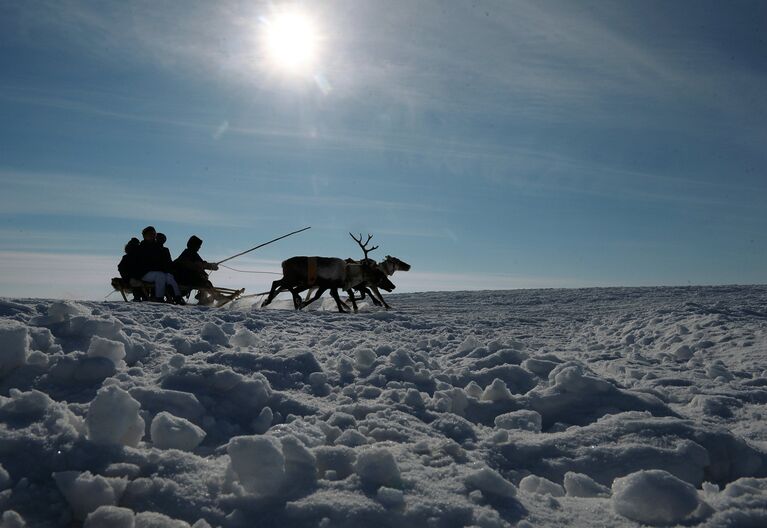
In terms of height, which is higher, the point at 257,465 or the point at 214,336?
the point at 214,336

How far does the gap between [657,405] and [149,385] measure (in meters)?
3.24

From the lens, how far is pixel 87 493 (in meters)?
2.07

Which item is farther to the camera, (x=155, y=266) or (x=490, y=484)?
(x=155, y=266)

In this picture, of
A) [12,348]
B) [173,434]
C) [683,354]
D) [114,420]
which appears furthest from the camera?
[683,354]

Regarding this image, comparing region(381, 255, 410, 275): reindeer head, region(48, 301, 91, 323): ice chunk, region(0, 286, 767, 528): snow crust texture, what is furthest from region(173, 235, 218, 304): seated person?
region(48, 301, 91, 323): ice chunk

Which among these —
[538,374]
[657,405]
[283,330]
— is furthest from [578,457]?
[283,330]

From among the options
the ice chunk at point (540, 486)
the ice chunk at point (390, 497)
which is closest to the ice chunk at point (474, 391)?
the ice chunk at point (540, 486)

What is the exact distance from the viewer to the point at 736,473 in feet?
9.68

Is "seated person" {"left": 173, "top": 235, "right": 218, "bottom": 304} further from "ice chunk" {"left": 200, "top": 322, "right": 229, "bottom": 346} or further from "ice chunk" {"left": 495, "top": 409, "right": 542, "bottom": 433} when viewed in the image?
"ice chunk" {"left": 495, "top": 409, "right": 542, "bottom": 433}

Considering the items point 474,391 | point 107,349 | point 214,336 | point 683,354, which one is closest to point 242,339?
point 214,336

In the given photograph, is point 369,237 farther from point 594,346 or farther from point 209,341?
point 209,341

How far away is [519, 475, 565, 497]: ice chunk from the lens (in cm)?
257

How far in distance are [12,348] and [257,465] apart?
1.97 meters

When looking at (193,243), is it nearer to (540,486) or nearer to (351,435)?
(351,435)
